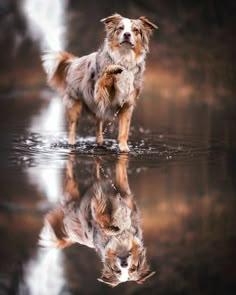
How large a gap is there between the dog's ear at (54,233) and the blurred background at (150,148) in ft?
0.14

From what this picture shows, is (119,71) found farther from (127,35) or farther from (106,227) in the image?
(106,227)

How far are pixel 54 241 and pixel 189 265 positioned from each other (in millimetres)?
534

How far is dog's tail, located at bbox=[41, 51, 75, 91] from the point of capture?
565cm

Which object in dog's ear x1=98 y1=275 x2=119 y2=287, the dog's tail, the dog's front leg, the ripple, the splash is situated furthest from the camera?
the splash

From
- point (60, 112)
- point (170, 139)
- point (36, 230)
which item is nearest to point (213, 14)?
point (60, 112)

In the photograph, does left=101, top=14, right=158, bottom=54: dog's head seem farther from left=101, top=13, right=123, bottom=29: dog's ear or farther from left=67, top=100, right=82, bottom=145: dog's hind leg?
left=67, top=100, right=82, bottom=145: dog's hind leg

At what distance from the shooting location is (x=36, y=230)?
10.7 feet

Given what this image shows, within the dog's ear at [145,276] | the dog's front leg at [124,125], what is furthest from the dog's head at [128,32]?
the dog's ear at [145,276]

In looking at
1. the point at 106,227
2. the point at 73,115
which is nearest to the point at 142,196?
the point at 106,227

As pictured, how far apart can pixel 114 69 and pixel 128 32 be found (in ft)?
0.76

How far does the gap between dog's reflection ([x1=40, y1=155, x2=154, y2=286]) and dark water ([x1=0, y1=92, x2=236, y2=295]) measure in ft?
0.11

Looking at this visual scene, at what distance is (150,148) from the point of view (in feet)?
17.6

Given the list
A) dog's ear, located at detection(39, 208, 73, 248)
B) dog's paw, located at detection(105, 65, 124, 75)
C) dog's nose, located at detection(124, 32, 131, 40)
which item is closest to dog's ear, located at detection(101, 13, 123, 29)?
dog's nose, located at detection(124, 32, 131, 40)

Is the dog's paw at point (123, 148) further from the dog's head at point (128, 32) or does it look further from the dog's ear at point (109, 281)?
the dog's ear at point (109, 281)
